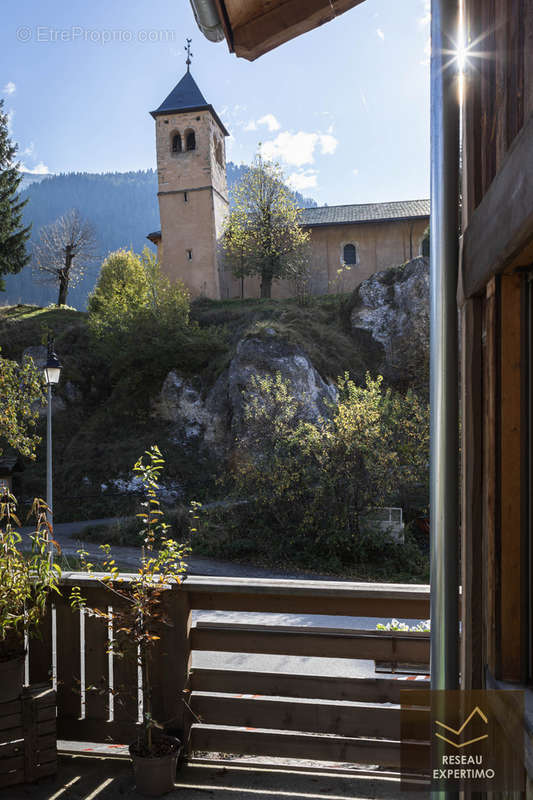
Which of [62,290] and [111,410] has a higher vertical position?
[62,290]

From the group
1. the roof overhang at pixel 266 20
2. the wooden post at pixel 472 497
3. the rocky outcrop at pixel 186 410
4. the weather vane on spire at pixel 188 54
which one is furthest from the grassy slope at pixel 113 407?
the wooden post at pixel 472 497

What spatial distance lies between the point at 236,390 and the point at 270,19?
1730cm

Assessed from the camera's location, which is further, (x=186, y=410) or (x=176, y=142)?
(x=176, y=142)

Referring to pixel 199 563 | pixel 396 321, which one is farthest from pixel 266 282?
pixel 199 563

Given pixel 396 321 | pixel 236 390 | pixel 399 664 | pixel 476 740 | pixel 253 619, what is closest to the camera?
pixel 476 740

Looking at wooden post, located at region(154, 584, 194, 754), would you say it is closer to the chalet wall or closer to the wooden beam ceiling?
the chalet wall

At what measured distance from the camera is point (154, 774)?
97.7 inches

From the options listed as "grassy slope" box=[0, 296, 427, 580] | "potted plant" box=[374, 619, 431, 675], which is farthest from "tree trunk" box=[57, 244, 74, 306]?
"potted plant" box=[374, 619, 431, 675]

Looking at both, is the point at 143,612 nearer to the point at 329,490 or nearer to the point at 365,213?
the point at 329,490

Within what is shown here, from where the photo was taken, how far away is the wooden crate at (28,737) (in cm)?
254

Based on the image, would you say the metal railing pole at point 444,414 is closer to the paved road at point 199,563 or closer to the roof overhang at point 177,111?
the paved road at point 199,563

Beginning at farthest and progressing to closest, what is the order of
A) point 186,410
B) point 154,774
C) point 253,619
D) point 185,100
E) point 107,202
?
point 107,202
point 185,100
point 186,410
point 253,619
point 154,774

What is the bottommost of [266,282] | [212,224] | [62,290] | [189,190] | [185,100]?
[266,282]

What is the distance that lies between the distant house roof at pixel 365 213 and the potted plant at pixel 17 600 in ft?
103
